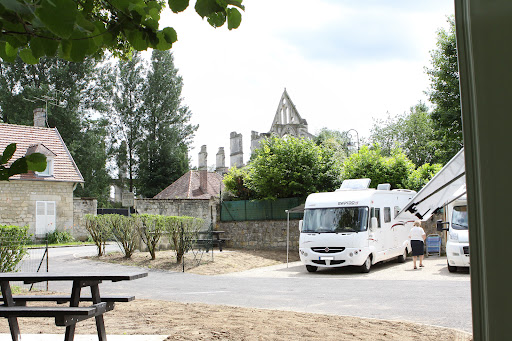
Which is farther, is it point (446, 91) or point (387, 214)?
point (446, 91)

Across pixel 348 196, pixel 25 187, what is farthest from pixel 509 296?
pixel 25 187

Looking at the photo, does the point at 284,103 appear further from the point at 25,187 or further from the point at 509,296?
the point at 509,296

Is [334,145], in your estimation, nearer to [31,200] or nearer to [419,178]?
[419,178]

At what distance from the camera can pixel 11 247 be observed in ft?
38.4

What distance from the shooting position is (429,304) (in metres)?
9.43

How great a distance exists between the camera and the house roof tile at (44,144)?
30172mm

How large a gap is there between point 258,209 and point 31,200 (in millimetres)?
13596

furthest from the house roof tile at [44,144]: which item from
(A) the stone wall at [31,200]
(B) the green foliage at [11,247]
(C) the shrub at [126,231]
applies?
(B) the green foliage at [11,247]

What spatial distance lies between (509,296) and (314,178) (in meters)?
22.5

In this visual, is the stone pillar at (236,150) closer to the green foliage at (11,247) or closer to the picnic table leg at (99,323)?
the green foliage at (11,247)

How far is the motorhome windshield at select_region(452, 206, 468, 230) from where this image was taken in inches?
570

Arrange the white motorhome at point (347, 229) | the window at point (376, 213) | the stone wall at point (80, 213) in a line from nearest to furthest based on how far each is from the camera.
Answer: the white motorhome at point (347, 229) < the window at point (376, 213) < the stone wall at point (80, 213)

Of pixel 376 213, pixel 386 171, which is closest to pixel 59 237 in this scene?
pixel 386 171

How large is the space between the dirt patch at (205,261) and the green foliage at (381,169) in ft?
16.2
